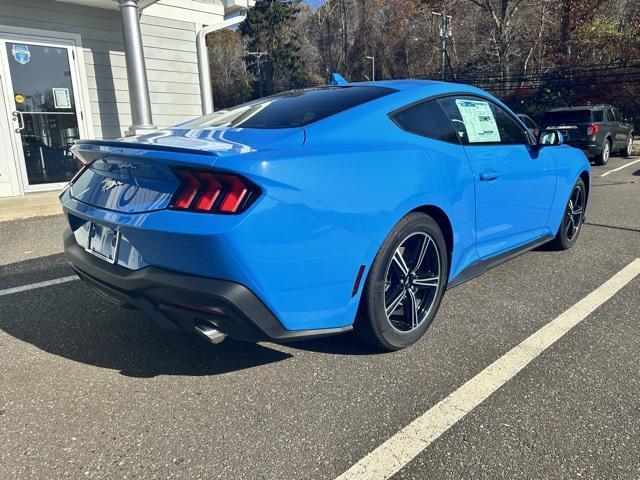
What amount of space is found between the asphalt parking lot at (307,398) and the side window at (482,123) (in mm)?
1127

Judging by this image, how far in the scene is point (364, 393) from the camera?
2346mm

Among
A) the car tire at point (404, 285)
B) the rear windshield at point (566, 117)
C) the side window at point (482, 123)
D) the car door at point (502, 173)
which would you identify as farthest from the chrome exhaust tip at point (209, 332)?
the rear windshield at point (566, 117)

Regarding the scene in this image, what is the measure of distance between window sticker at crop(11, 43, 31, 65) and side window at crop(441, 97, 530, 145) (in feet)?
25.4

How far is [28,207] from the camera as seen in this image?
689 centimetres

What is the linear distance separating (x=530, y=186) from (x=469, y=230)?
936 mm

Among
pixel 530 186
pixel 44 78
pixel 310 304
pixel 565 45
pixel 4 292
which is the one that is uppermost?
pixel 565 45

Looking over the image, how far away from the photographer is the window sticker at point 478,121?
3168 mm

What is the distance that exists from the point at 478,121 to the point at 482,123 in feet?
0.16

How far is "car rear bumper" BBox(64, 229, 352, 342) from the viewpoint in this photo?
78.7 inches

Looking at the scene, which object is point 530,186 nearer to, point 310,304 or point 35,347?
point 310,304

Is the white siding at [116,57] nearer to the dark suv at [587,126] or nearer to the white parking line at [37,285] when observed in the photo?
the white parking line at [37,285]

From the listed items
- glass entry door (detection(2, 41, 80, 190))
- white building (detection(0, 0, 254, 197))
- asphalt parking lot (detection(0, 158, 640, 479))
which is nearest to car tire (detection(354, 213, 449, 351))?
asphalt parking lot (detection(0, 158, 640, 479))

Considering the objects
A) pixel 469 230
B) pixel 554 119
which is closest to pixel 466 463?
pixel 469 230

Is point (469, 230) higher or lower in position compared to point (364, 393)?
higher
